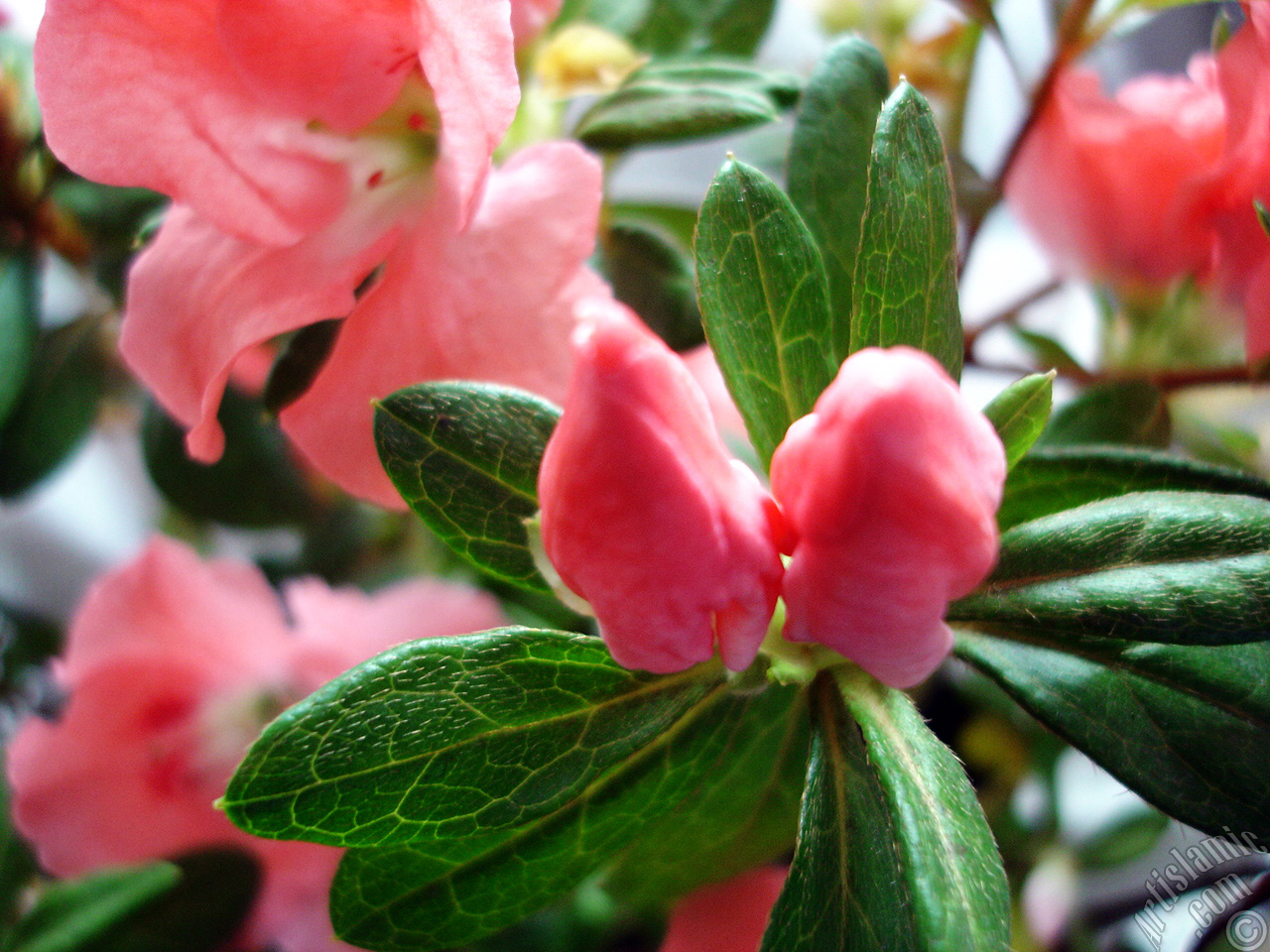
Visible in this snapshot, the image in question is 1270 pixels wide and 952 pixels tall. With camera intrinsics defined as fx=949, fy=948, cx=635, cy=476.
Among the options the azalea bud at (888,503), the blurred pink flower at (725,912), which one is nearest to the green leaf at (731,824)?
the blurred pink flower at (725,912)

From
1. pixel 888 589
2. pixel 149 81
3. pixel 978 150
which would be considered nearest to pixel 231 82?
pixel 149 81

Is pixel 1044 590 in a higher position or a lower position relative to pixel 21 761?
higher

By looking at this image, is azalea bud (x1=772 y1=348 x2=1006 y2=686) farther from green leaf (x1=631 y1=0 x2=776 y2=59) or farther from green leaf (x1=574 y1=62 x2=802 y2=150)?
green leaf (x1=631 y1=0 x2=776 y2=59)

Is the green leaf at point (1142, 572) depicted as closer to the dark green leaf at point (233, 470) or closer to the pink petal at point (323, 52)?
the pink petal at point (323, 52)

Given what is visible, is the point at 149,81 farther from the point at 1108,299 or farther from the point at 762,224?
the point at 1108,299

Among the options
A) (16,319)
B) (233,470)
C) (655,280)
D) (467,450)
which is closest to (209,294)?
(467,450)

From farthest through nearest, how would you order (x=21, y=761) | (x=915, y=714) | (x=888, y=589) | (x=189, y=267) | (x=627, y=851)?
(x=21, y=761) < (x=627, y=851) < (x=189, y=267) < (x=915, y=714) < (x=888, y=589)

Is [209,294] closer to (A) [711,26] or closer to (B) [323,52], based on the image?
(B) [323,52]
